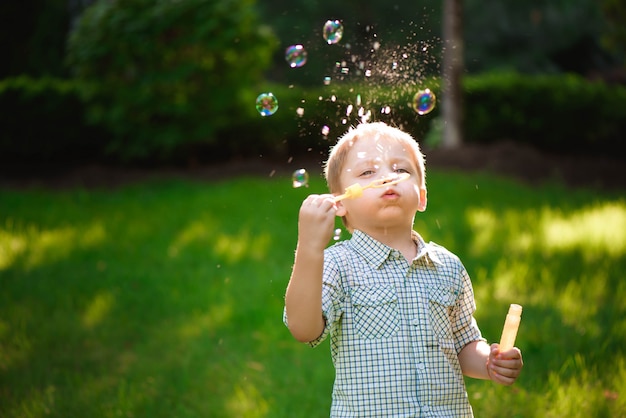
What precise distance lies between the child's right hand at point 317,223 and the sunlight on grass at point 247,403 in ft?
4.46

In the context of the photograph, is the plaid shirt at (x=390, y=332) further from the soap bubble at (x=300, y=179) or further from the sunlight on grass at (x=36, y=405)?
the sunlight on grass at (x=36, y=405)

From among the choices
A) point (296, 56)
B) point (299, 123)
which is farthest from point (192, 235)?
point (299, 123)

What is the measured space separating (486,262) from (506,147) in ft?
18.7

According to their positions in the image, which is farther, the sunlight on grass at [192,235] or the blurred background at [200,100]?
the blurred background at [200,100]

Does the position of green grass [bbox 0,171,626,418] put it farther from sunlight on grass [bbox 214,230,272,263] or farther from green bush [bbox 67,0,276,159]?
green bush [bbox 67,0,276,159]

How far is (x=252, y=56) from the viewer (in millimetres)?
10445

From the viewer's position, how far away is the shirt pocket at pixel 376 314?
2.12 m

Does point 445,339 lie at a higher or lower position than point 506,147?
higher

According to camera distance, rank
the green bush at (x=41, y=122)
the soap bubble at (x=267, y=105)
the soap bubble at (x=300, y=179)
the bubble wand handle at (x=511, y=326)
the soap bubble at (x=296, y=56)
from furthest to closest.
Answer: the green bush at (x=41, y=122) < the soap bubble at (x=296, y=56) < the soap bubble at (x=267, y=105) < the soap bubble at (x=300, y=179) < the bubble wand handle at (x=511, y=326)

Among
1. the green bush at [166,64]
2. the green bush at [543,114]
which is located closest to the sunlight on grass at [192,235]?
the green bush at [166,64]

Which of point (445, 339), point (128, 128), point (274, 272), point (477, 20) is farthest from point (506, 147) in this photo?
point (477, 20)

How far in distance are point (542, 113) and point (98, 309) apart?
9.76 meters

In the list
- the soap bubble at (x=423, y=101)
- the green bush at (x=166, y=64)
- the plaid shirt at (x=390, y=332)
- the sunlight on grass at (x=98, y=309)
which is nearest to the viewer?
the plaid shirt at (x=390, y=332)

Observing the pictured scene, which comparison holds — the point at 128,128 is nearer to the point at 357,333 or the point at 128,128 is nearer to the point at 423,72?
the point at 423,72
